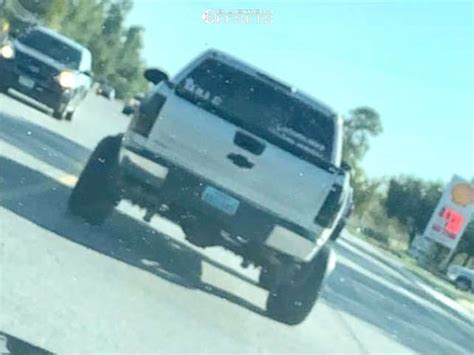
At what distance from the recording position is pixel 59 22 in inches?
1032

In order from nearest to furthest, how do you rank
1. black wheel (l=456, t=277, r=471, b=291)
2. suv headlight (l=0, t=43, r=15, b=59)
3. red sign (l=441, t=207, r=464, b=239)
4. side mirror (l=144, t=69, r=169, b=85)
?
side mirror (l=144, t=69, r=169, b=85), suv headlight (l=0, t=43, r=15, b=59), red sign (l=441, t=207, r=464, b=239), black wheel (l=456, t=277, r=471, b=291)

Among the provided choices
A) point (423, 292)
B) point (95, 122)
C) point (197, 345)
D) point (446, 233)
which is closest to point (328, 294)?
point (197, 345)

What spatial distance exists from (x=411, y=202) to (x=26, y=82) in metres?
68.3

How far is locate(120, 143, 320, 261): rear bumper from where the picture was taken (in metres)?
10.0

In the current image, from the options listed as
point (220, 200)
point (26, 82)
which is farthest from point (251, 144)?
point (26, 82)

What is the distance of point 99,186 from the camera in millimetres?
10828

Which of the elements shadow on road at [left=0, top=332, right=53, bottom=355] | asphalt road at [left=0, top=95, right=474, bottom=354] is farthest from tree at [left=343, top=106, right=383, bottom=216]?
shadow on road at [left=0, top=332, right=53, bottom=355]

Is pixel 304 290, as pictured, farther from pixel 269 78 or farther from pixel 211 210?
pixel 269 78

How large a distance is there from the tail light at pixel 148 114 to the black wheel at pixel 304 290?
1.95 metres

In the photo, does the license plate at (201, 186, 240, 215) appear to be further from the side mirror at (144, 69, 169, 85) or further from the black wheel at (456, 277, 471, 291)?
the black wheel at (456, 277, 471, 291)

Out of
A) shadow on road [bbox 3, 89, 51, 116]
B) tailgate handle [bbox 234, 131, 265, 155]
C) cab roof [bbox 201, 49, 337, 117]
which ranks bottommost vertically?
shadow on road [bbox 3, 89, 51, 116]

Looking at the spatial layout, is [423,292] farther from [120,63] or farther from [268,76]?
[268,76]

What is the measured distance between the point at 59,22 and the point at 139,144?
16601 millimetres

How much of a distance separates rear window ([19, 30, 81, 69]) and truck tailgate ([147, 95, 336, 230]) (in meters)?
11.9
